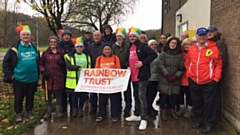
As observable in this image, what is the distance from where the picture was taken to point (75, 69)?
5855mm

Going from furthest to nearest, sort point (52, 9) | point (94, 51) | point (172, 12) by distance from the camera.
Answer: point (172, 12) < point (52, 9) < point (94, 51)

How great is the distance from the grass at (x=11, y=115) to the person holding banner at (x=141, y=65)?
2.29m

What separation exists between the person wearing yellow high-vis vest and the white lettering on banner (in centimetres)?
A: 13

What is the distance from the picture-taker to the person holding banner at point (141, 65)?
539 centimetres

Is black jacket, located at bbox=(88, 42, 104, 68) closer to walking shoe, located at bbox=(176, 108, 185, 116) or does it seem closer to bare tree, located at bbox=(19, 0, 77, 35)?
walking shoe, located at bbox=(176, 108, 185, 116)

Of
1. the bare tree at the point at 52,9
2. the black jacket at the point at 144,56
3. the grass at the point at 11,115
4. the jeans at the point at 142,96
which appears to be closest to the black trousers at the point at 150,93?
the jeans at the point at 142,96

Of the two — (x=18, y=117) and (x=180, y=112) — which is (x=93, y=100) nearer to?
(x=18, y=117)

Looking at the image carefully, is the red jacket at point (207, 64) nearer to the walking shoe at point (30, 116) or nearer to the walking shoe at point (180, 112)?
the walking shoe at point (180, 112)

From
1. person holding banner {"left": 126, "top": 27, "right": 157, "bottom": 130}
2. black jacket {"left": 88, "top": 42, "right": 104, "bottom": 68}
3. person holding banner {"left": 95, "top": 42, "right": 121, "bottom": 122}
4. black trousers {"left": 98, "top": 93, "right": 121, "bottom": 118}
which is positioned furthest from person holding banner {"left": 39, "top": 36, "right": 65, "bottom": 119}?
person holding banner {"left": 126, "top": 27, "right": 157, "bottom": 130}

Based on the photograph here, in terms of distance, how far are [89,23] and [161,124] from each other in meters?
16.2

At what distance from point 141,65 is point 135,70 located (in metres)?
0.29

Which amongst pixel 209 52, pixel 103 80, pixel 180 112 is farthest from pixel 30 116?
pixel 209 52

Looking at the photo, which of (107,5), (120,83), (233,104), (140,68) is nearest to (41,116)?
(120,83)

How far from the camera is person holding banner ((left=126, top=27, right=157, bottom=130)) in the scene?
5387 millimetres
